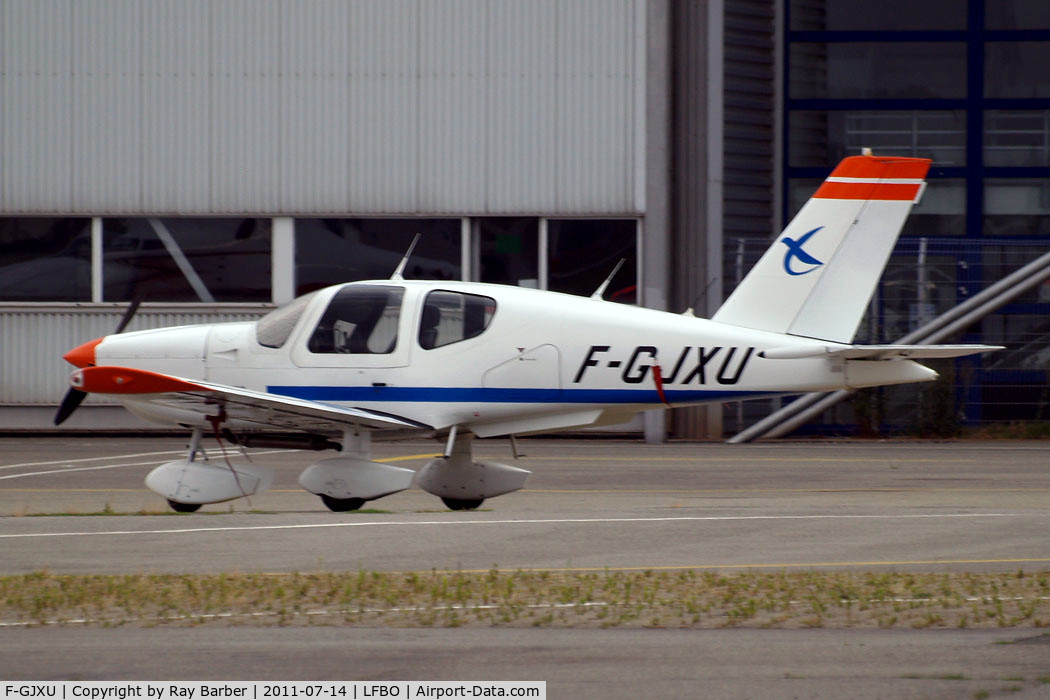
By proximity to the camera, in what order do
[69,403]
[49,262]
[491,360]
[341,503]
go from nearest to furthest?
1. [341,503]
2. [491,360]
3. [69,403]
4. [49,262]

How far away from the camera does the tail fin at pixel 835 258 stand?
11086 millimetres

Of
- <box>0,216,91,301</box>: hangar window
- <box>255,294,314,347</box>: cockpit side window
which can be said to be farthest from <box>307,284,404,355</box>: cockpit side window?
<box>0,216,91,301</box>: hangar window

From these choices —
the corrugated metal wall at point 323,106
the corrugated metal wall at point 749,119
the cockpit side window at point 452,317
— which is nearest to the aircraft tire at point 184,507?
the cockpit side window at point 452,317

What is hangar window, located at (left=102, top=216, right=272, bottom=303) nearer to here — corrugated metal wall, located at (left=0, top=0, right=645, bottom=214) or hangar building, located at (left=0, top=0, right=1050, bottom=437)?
hangar building, located at (left=0, top=0, right=1050, bottom=437)

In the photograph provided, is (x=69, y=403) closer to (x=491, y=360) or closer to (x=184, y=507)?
(x=184, y=507)

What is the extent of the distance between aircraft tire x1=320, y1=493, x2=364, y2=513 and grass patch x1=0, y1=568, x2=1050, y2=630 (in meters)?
3.48

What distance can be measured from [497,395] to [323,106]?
12.2 metres

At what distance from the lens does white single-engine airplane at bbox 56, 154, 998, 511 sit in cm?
1071

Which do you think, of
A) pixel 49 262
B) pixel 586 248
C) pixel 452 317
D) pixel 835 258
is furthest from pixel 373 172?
pixel 835 258

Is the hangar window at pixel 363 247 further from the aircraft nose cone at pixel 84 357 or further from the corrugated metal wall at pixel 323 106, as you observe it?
the aircraft nose cone at pixel 84 357

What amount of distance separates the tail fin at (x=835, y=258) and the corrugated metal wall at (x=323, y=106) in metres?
10.4

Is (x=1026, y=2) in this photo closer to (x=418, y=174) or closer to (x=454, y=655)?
(x=418, y=174)

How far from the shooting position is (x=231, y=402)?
10.6m

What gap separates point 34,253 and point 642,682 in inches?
770
